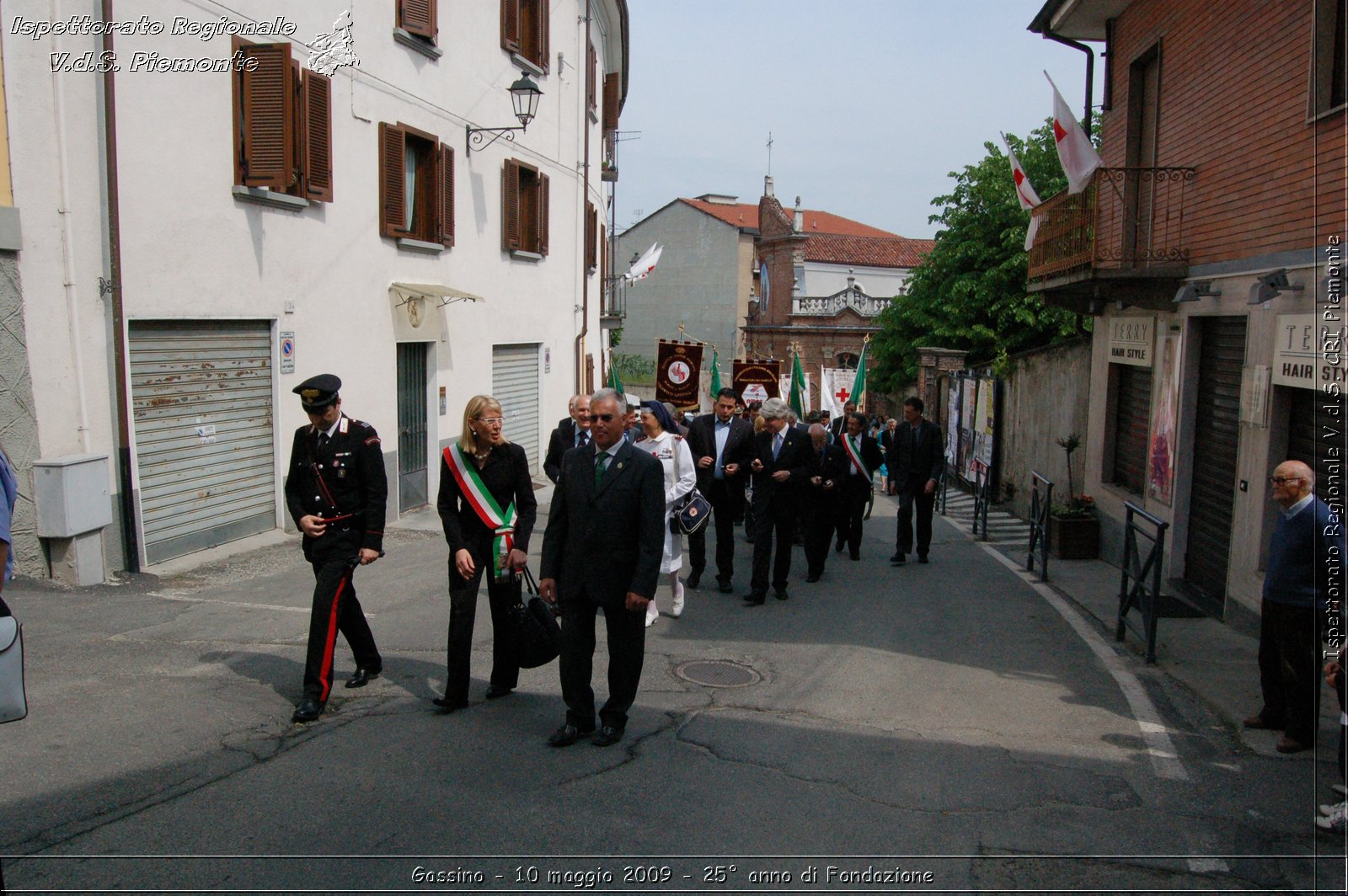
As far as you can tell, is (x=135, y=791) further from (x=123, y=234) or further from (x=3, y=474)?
(x=123, y=234)

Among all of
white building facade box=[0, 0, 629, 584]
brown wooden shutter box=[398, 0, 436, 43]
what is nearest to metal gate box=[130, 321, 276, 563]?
white building facade box=[0, 0, 629, 584]

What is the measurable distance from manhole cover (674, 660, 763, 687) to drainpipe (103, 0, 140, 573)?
17.6 ft

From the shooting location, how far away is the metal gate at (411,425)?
1514 centimetres

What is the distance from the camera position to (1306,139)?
902 centimetres

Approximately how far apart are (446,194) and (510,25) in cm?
390

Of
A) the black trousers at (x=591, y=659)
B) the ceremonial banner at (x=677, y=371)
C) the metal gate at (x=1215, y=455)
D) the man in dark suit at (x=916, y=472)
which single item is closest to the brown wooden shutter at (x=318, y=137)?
the man in dark suit at (x=916, y=472)

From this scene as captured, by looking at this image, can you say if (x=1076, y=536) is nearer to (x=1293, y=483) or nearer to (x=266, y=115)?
(x=1293, y=483)

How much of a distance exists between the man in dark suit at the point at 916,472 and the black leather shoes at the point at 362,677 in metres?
7.35

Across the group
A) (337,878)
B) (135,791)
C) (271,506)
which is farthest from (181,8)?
(337,878)

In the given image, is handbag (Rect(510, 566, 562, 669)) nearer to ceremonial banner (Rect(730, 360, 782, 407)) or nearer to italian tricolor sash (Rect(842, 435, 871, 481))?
italian tricolor sash (Rect(842, 435, 871, 481))

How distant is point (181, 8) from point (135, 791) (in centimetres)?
834

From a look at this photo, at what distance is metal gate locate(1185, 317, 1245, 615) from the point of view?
10492 millimetres

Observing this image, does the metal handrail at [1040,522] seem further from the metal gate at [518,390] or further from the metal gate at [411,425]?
the metal gate at [518,390]

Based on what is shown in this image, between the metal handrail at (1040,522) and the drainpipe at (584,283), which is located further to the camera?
the drainpipe at (584,283)
